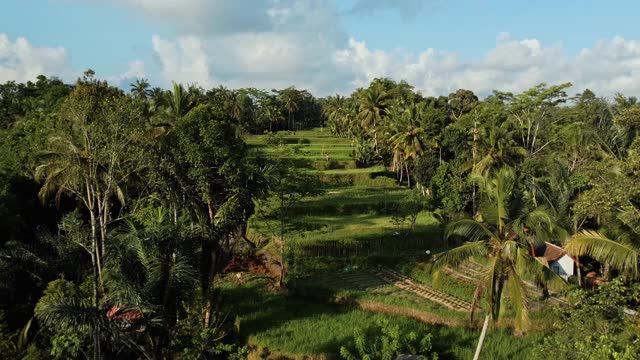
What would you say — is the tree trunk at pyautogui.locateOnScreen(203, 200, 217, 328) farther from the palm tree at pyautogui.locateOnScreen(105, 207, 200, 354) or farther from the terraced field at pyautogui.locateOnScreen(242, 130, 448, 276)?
the terraced field at pyautogui.locateOnScreen(242, 130, 448, 276)

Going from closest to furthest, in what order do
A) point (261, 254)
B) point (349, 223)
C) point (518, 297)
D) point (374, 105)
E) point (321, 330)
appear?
point (518, 297) → point (321, 330) → point (261, 254) → point (349, 223) → point (374, 105)

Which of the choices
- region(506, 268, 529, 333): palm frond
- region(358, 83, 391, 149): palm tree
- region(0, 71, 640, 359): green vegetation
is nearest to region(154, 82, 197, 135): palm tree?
region(0, 71, 640, 359): green vegetation

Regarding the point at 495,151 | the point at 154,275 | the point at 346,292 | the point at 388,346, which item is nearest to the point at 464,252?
the point at 388,346

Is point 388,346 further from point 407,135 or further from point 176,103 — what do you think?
point 407,135

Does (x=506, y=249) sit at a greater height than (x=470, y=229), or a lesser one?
lesser

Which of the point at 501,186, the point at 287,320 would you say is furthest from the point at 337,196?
the point at 501,186

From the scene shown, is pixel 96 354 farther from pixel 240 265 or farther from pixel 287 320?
pixel 240 265
